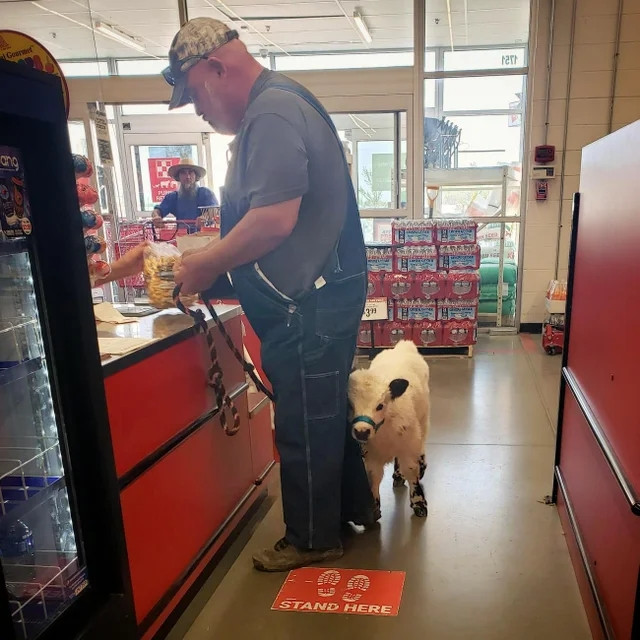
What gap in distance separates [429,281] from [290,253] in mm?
3479

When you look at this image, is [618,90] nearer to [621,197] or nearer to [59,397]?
[621,197]

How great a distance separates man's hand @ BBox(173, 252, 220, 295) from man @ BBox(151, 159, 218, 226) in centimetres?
352

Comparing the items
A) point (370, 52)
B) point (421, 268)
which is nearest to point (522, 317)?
point (421, 268)

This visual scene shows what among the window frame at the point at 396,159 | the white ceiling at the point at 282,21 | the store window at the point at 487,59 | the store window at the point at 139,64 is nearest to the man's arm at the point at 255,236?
the window frame at the point at 396,159

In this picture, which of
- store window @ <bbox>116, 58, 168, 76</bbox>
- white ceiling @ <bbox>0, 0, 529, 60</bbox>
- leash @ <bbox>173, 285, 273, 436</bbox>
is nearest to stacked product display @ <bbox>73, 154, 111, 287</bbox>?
leash @ <bbox>173, 285, 273, 436</bbox>

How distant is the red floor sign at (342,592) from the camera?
2.09m

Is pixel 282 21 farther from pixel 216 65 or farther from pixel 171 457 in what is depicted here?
pixel 171 457

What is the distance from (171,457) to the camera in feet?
6.49

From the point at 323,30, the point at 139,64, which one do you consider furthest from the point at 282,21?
the point at 139,64

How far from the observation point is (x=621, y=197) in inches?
67.1

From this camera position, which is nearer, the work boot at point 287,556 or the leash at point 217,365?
the leash at point 217,365

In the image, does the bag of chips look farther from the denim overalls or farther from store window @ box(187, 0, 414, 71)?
store window @ box(187, 0, 414, 71)

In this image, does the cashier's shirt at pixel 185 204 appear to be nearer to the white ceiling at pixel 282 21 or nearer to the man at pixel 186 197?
the man at pixel 186 197

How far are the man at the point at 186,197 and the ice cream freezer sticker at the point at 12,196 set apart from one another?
171 inches
